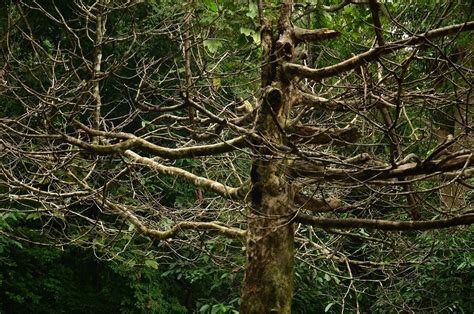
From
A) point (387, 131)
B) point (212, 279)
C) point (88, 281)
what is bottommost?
point (88, 281)

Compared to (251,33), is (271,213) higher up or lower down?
lower down

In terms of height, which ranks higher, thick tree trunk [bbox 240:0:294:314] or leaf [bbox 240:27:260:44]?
leaf [bbox 240:27:260:44]

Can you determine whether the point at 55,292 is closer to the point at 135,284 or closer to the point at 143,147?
the point at 135,284

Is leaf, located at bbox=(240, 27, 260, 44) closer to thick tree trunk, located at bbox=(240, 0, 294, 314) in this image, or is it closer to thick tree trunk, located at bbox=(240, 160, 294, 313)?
thick tree trunk, located at bbox=(240, 0, 294, 314)

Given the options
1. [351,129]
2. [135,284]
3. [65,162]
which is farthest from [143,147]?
[135,284]

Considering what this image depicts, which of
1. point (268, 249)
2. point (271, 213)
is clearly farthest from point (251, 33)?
point (268, 249)

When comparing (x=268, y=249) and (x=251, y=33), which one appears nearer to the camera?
(x=268, y=249)

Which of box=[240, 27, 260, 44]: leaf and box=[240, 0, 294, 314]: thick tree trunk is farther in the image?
box=[240, 27, 260, 44]: leaf

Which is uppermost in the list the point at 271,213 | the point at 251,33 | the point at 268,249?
the point at 251,33

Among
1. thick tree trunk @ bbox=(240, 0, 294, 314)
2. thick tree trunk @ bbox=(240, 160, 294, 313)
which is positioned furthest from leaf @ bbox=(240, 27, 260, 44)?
thick tree trunk @ bbox=(240, 160, 294, 313)

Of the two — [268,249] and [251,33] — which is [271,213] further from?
[251,33]

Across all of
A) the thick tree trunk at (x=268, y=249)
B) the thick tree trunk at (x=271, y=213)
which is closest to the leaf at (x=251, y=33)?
the thick tree trunk at (x=271, y=213)

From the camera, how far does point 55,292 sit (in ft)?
21.1

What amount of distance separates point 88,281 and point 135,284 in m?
1.01
